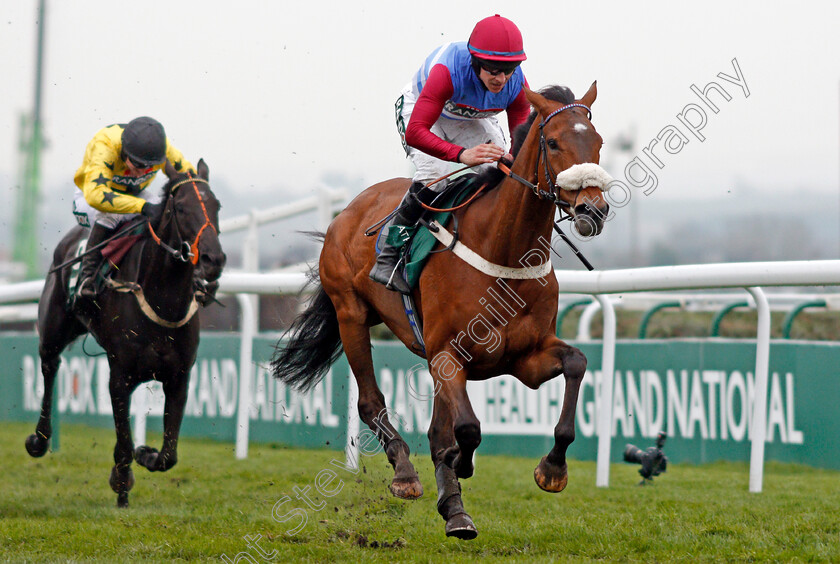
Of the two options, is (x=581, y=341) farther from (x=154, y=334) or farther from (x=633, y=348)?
(x=154, y=334)

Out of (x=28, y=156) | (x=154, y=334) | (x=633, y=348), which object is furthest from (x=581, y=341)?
(x=28, y=156)

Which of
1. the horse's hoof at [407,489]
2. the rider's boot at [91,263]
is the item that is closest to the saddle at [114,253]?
the rider's boot at [91,263]

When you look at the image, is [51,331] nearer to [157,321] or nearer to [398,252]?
[157,321]

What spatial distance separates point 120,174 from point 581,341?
319cm

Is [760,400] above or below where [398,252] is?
below

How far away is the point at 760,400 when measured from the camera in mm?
4953

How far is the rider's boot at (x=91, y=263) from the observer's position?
5578mm

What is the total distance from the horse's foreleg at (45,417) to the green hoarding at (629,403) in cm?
62

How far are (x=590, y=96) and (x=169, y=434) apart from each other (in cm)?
314

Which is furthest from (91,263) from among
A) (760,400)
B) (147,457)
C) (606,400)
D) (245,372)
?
(760,400)

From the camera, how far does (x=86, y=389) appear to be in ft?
30.5

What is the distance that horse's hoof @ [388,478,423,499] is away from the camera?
3.94 meters

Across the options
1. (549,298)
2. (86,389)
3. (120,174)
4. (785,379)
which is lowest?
(86,389)

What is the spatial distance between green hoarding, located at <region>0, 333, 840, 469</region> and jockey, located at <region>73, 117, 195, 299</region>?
1.01 m
